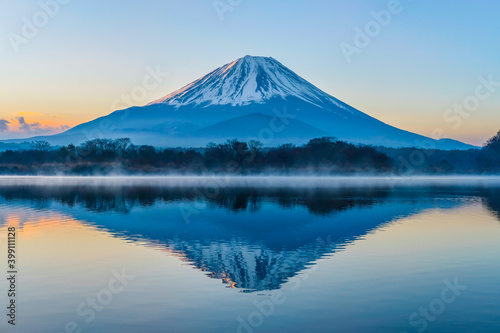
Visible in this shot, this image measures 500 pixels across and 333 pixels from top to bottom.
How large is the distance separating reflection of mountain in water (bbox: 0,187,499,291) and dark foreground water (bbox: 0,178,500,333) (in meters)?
0.11

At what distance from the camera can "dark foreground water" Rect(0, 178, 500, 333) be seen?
13.1m

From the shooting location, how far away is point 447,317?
13.4 meters

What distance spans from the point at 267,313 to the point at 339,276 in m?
4.50

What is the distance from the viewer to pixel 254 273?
18156mm

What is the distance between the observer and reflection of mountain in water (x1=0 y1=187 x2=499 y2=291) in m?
19.7

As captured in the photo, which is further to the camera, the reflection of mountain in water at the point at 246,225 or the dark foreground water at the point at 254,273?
the reflection of mountain in water at the point at 246,225

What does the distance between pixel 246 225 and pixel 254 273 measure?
43.2 feet

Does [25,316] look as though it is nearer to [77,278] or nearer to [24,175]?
[77,278]

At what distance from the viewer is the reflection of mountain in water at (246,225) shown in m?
19.7

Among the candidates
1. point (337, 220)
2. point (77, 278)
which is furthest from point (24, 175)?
point (77, 278)

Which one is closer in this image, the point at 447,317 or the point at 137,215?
the point at 447,317

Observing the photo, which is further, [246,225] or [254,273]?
[246,225]

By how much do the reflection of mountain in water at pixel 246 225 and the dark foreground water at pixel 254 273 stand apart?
0.36ft

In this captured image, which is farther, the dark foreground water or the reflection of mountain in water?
the reflection of mountain in water
